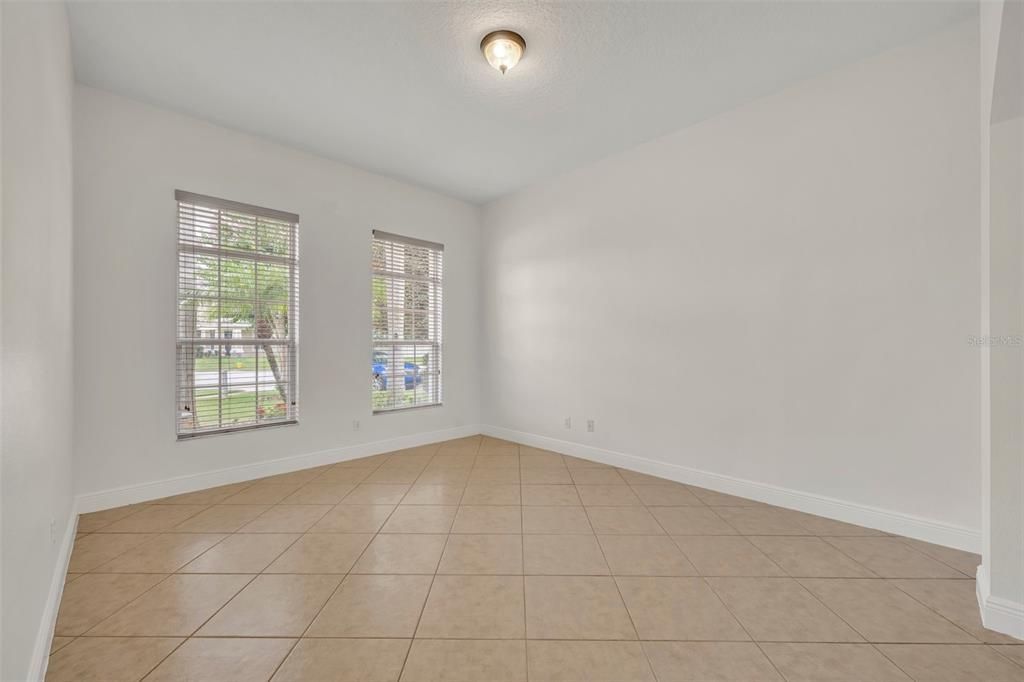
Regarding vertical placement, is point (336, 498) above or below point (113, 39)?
below

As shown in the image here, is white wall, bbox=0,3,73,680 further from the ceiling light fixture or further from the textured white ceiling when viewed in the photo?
the ceiling light fixture

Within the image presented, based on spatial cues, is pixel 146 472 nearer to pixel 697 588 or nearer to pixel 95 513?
pixel 95 513

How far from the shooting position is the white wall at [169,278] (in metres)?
2.92

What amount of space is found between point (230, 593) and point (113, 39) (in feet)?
10.5

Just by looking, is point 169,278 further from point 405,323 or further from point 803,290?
point 803,290

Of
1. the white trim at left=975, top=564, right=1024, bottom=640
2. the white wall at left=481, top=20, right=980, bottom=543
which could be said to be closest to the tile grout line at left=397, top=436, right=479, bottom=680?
the white wall at left=481, top=20, right=980, bottom=543

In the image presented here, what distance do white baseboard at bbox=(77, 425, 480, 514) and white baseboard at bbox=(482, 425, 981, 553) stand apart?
1.92 meters

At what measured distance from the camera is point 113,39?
250 centimetres

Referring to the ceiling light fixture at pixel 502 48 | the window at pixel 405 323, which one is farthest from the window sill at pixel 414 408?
the ceiling light fixture at pixel 502 48

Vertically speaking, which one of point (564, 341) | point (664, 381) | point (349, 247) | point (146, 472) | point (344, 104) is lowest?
point (146, 472)

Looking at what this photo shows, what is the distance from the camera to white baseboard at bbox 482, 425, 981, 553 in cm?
243

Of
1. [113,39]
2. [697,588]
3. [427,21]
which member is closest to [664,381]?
[697,588]

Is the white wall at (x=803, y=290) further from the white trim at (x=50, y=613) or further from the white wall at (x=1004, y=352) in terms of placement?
the white trim at (x=50, y=613)

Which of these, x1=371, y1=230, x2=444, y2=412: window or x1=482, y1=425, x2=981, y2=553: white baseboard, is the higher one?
x1=371, y1=230, x2=444, y2=412: window
